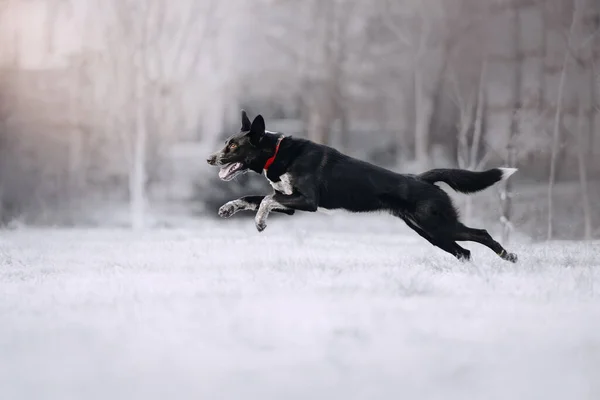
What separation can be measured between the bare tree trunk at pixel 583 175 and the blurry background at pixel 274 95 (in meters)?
0.05

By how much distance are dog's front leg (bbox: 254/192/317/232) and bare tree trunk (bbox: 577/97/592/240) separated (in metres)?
7.71

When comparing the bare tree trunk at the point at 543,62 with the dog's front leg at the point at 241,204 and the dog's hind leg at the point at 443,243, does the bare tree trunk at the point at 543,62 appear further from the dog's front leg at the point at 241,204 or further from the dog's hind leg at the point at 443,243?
the dog's front leg at the point at 241,204

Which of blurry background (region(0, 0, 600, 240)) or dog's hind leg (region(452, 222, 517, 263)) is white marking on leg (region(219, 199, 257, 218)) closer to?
dog's hind leg (region(452, 222, 517, 263))

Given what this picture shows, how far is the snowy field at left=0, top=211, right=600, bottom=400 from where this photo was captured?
110 inches

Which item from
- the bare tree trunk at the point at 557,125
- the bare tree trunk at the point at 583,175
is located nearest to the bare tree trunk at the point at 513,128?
the bare tree trunk at the point at 557,125

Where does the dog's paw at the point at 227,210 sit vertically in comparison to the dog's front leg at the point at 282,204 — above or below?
below

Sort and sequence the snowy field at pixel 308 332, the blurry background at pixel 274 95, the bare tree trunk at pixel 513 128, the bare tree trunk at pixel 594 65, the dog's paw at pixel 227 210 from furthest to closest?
the blurry background at pixel 274 95 → the bare tree trunk at pixel 594 65 → the bare tree trunk at pixel 513 128 → the dog's paw at pixel 227 210 → the snowy field at pixel 308 332

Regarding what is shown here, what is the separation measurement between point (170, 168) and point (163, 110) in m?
1.13

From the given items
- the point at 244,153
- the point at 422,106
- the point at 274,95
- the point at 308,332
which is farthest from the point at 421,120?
the point at 308,332

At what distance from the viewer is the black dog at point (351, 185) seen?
5.35 metres

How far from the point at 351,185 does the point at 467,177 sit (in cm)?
93

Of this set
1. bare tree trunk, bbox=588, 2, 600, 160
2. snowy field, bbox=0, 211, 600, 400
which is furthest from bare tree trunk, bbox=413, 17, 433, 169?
snowy field, bbox=0, 211, 600, 400

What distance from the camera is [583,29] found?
37.9ft

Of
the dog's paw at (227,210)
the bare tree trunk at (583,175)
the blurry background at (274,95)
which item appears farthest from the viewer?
the blurry background at (274,95)
